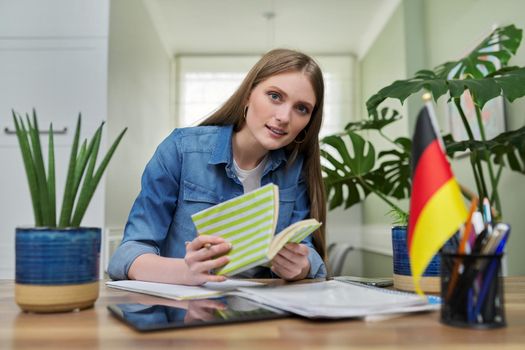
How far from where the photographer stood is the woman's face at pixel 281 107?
125 cm

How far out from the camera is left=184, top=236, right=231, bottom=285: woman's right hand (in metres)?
0.84

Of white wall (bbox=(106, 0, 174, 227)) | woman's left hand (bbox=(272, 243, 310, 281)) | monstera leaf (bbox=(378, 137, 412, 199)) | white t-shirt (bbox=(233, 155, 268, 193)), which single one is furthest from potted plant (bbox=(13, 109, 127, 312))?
white wall (bbox=(106, 0, 174, 227))

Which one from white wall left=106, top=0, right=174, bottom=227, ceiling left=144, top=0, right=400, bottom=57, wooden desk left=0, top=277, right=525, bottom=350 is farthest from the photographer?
ceiling left=144, top=0, right=400, bottom=57

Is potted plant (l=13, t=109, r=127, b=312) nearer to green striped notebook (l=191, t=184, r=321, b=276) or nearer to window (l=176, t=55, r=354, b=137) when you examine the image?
green striped notebook (l=191, t=184, r=321, b=276)

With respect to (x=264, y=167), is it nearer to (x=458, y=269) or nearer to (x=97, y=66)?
(x=458, y=269)

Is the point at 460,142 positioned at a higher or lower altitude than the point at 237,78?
lower

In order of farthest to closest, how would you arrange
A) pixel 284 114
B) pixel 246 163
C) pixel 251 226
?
pixel 246 163 → pixel 284 114 → pixel 251 226

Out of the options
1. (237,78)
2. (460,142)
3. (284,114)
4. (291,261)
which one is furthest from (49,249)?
(237,78)

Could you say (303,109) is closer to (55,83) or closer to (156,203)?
(156,203)

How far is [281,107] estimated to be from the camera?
125 centimetres

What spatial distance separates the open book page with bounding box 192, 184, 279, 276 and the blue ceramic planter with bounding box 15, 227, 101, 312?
210mm

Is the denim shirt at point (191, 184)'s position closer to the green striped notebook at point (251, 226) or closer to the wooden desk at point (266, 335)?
the green striped notebook at point (251, 226)

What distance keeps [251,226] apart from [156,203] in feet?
1.65

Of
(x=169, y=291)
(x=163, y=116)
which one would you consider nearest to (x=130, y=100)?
(x=163, y=116)
